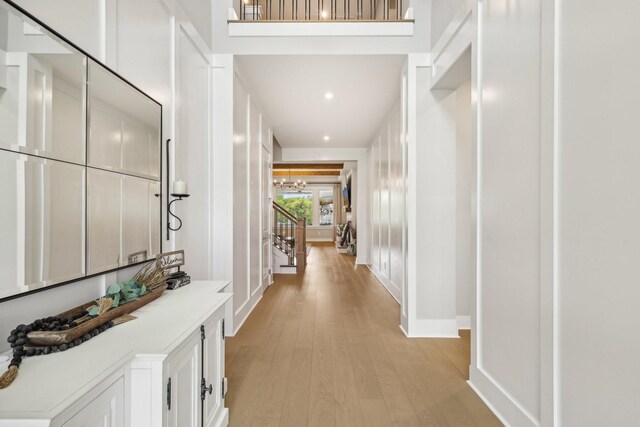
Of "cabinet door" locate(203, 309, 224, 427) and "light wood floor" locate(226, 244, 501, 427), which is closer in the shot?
"cabinet door" locate(203, 309, 224, 427)

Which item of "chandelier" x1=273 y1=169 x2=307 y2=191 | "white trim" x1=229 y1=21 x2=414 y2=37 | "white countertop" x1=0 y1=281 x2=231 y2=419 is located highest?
"white trim" x1=229 y1=21 x2=414 y2=37

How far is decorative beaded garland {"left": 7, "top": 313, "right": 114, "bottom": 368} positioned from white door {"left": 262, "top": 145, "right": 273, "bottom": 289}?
3787mm

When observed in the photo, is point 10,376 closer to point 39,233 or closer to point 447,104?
point 39,233

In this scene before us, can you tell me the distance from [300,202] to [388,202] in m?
8.38

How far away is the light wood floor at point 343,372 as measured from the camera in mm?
1880

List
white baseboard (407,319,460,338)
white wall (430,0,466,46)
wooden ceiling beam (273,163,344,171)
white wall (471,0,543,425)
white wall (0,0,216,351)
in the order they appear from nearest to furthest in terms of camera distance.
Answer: white wall (0,0,216,351), white wall (471,0,543,425), white wall (430,0,466,46), white baseboard (407,319,460,338), wooden ceiling beam (273,163,344,171)

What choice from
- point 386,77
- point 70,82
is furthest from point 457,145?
point 70,82


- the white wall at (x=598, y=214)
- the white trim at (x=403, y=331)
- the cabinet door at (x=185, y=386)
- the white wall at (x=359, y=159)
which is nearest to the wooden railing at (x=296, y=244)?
the white wall at (x=359, y=159)

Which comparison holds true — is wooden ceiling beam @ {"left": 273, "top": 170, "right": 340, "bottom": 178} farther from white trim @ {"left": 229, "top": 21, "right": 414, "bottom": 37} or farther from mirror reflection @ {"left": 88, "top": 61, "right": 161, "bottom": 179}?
mirror reflection @ {"left": 88, "top": 61, "right": 161, "bottom": 179}

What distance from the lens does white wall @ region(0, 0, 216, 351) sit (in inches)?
48.8

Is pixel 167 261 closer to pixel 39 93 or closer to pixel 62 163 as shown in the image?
pixel 62 163

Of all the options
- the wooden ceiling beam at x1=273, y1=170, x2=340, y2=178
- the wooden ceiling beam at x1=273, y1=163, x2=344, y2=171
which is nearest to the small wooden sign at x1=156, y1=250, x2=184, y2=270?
the wooden ceiling beam at x1=273, y1=163, x2=344, y2=171

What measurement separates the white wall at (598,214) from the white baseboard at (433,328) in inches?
68.0

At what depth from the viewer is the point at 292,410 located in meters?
1.92
